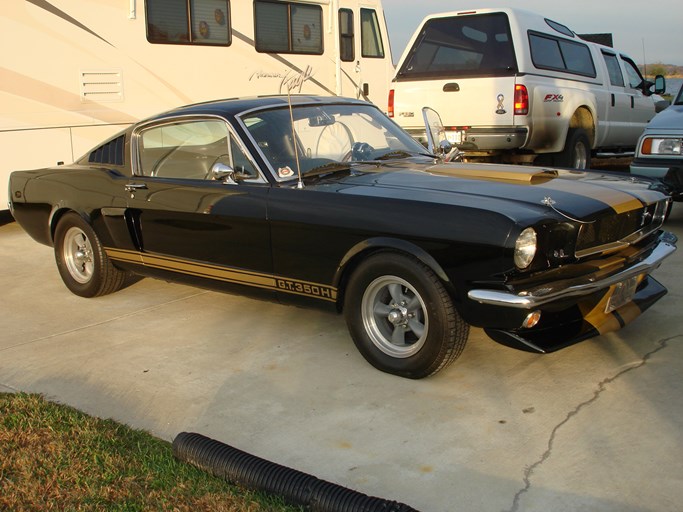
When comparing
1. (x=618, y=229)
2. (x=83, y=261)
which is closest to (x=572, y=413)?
(x=618, y=229)

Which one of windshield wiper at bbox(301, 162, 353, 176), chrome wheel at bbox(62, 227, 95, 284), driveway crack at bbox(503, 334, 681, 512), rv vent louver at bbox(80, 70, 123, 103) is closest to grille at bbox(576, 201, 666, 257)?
driveway crack at bbox(503, 334, 681, 512)

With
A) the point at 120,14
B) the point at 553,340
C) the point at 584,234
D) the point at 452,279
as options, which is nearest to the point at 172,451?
the point at 452,279

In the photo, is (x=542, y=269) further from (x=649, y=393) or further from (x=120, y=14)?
(x=120, y=14)

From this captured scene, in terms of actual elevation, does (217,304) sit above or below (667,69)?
below

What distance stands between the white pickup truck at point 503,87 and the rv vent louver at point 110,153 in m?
4.09

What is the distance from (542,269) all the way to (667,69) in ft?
101

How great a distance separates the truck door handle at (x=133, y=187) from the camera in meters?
5.54

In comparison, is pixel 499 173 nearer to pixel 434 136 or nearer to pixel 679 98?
pixel 434 136

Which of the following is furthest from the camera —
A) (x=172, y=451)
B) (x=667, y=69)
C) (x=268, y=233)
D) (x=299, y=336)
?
(x=667, y=69)

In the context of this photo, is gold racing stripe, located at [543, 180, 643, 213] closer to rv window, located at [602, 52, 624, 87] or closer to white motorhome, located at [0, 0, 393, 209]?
white motorhome, located at [0, 0, 393, 209]

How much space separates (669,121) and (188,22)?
5.66m

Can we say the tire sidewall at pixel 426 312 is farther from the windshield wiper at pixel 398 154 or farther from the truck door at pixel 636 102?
the truck door at pixel 636 102

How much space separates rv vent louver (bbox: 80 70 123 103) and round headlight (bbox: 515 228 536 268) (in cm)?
651

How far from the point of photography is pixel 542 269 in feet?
12.8
